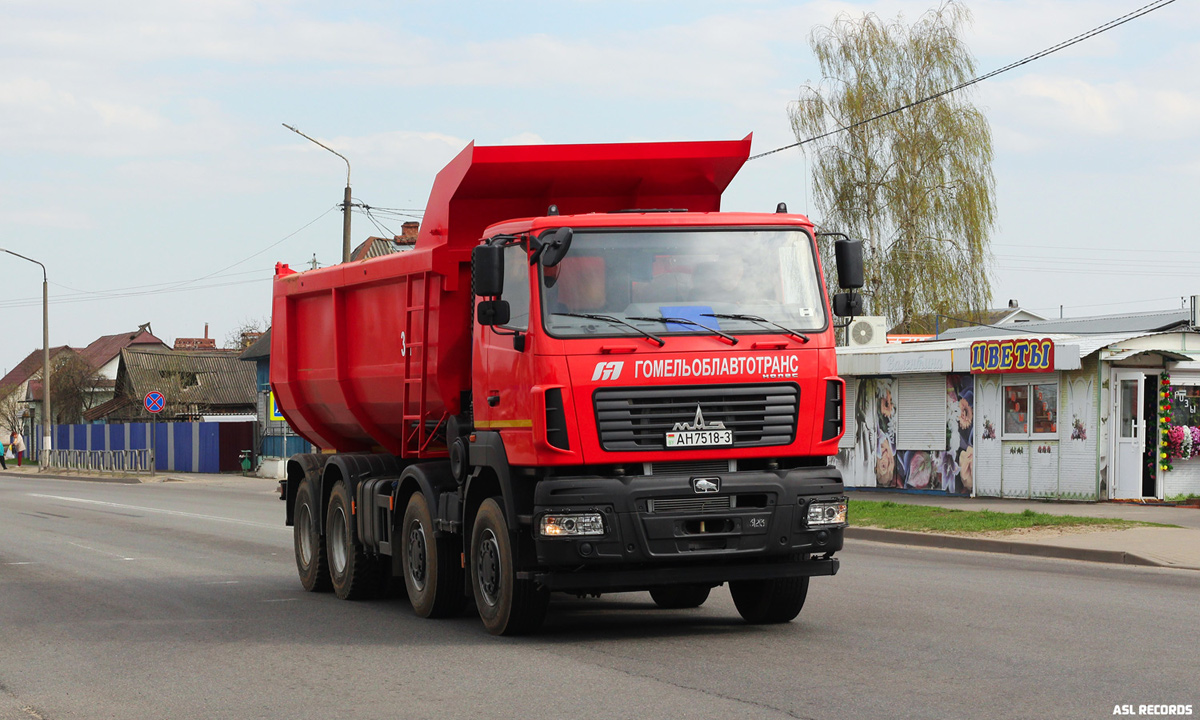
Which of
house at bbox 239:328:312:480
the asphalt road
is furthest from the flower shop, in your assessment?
house at bbox 239:328:312:480

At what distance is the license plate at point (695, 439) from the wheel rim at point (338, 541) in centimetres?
468

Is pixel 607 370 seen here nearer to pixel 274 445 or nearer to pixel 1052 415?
pixel 1052 415

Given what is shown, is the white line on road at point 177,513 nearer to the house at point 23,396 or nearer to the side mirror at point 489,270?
the side mirror at point 489,270

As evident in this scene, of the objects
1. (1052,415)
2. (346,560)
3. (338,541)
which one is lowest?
(346,560)

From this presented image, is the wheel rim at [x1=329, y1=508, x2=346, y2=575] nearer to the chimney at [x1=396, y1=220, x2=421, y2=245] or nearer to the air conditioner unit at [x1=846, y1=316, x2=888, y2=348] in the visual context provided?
the air conditioner unit at [x1=846, y1=316, x2=888, y2=348]

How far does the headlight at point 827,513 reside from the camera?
930 centimetres

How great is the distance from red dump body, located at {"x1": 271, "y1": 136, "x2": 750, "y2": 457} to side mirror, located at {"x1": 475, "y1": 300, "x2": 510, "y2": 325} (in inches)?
40.0

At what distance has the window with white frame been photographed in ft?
78.3

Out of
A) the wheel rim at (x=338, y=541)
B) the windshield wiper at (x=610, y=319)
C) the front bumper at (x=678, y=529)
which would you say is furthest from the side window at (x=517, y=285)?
the wheel rim at (x=338, y=541)

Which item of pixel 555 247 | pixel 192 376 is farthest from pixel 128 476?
pixel 555 247

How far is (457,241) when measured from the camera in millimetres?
10867

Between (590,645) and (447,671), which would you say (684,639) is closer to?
(590,645)

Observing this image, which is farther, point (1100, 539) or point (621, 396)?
point (1100, 539)

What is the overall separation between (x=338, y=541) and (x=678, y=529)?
501 centimetres
